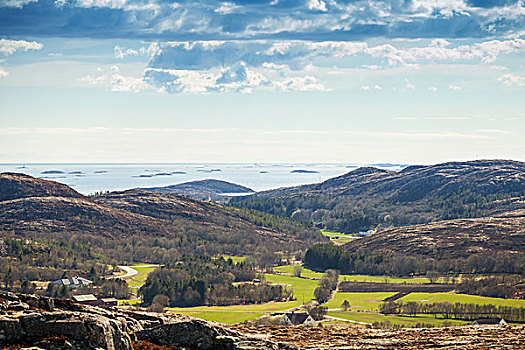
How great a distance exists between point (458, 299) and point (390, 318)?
22074 mm

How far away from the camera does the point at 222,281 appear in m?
146

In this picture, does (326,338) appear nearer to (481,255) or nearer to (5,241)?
(481,255)

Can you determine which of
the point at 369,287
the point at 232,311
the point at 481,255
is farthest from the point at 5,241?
the point at 481,255

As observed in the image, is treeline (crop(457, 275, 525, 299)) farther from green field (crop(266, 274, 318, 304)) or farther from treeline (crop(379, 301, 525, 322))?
green field (crop(266, 274, 318, 304))

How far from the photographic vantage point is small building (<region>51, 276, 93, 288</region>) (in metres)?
130

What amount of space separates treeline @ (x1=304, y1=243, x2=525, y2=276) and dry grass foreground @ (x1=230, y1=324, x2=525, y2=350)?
11974cm

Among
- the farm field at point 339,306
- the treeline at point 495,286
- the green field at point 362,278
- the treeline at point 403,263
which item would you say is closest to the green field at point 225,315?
the farm field at point 339,306

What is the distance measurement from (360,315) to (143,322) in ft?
267

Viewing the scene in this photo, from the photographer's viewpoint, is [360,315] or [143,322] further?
[360,315]

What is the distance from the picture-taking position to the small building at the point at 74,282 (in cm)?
12988

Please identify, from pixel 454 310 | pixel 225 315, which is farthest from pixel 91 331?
pixel 454 310

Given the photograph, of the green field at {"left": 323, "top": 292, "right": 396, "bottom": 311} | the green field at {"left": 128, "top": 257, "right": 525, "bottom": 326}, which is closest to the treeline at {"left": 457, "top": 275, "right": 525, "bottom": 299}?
the green field at {"left": 128, "top": 257, "right": 525, "bottom": 326}

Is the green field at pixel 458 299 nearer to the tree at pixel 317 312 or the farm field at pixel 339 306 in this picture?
the farm field at pixel 339 306

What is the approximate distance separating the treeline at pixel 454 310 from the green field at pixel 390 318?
9.96ft
